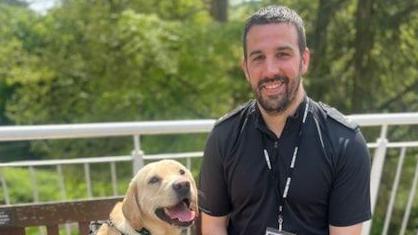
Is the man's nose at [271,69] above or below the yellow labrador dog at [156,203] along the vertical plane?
above

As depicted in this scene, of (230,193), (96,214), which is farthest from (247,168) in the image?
(96,214)

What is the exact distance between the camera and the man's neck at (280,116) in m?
2.31

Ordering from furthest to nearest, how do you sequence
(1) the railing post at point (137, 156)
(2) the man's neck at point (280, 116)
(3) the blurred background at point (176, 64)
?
(3) the blurred background at point (176, 64) < (1) the railing post at point (137, 156) < (2) the man's neck at point (280, 116)

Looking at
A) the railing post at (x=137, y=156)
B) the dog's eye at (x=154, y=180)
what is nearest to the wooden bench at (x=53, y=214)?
the dog's eye at (x=154, y=180)

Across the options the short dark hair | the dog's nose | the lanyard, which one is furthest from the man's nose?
the dog's nose

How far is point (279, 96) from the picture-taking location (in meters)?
2.24

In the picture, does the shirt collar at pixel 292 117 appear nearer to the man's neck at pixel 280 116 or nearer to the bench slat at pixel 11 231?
the man's neck at pixel 280 116

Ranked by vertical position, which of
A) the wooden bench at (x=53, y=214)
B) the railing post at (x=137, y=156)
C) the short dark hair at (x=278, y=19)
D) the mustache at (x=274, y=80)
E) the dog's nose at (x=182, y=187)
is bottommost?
the wooden bench at (x=53, y=214)

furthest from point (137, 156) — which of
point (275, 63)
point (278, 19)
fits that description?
point (278, 19)

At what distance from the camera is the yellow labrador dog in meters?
2.36

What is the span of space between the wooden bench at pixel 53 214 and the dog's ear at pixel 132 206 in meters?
0.16

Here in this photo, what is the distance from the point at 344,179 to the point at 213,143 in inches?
23.4

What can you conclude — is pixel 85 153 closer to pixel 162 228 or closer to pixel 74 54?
pixel 74 54

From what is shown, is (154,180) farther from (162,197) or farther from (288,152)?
(288,152)
